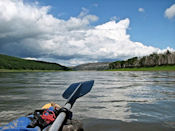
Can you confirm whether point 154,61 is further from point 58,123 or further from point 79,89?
point 58,123

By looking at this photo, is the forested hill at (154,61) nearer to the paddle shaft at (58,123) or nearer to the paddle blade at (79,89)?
the paddle blade at (79,89)

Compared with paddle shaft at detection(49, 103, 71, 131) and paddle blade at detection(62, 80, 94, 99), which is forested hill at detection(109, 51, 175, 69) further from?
paddle shaft at detection(49, 103, 71, 131)

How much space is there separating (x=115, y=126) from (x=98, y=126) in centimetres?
54

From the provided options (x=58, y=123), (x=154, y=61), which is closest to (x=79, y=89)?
(x=58, y=123)

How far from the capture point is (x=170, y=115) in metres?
5.86

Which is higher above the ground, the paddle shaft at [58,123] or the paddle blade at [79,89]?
the paddle blade at [79,89]

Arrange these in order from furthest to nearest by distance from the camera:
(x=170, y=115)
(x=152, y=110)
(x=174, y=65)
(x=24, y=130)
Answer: (x=174, y=65), (x=152, y=110), (x=170, y=115), (x=24, y=130)

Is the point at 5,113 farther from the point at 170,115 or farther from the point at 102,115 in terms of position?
the point at 170,115

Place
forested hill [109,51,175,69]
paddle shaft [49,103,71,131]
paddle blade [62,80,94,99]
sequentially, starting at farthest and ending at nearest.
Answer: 1. forested hill [109,51,175,69]
2. paddle blade [62,80,94,99]
3. paddle shaft [49,103,71,131]

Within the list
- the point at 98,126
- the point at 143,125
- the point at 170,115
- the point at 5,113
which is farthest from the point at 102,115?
the point at 5,113

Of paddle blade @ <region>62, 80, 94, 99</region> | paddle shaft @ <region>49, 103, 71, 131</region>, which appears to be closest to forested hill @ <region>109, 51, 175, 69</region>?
paddle blade @ <region>62, 80, 94, 99</region>

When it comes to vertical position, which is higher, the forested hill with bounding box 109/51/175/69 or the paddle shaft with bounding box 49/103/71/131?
the forested hill with bounding box 109/51/175/69

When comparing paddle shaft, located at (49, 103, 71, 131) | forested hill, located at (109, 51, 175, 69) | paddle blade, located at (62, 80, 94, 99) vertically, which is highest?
forested hill, located at (109, 51, 175, 69)

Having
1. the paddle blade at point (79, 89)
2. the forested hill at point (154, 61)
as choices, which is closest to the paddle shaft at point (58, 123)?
the paddle blade at point (79, 89)
